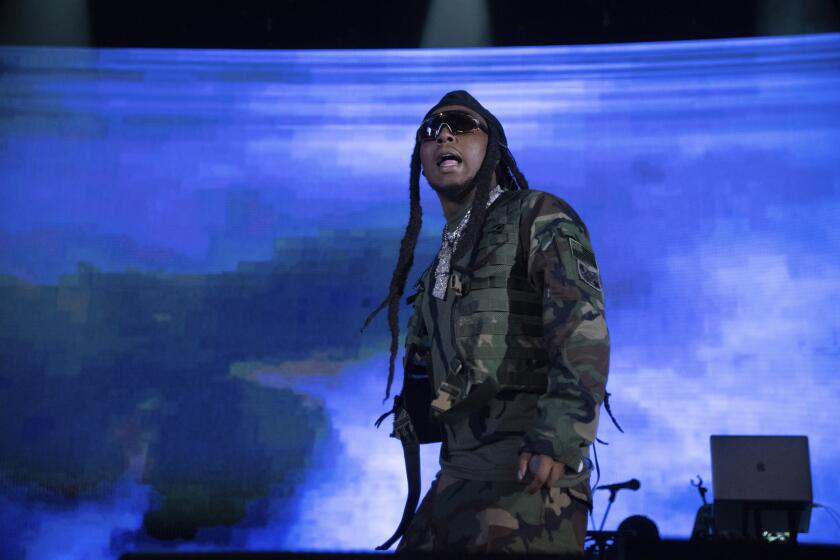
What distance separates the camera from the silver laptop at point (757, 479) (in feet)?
12.4

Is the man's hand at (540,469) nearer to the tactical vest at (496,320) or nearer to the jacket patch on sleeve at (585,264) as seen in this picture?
the tactical vest at (496,320)

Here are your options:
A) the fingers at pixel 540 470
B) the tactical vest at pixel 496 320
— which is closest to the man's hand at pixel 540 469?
the fingers at pixel 540 470

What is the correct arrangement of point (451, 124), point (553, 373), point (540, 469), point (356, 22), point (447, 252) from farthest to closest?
point (356, 22) < point (451, 124) < point (447, 252) < point (553, 373) < point (540, 469)

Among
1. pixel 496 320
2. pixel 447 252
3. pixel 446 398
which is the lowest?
pixel 446 398

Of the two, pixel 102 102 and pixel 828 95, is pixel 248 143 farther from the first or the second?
pixel 828 95

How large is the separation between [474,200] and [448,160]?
0.45ft

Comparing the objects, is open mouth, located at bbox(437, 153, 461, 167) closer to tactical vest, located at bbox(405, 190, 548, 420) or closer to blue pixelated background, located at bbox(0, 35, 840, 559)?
tactical vest, located at bbox(405, 190, 548, 420)

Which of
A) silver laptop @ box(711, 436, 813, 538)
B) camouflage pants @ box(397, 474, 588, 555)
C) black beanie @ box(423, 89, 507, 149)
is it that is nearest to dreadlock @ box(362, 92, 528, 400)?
black beanie @ box(423, 89, 507, 149)

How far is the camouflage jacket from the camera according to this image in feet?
5.29

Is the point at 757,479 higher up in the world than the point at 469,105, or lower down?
lower down

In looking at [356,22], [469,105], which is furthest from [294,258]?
[469,105]

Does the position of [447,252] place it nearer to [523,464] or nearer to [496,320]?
[496,320]

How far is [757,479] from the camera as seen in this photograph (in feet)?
12.5

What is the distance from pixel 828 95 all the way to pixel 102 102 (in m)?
4.18
